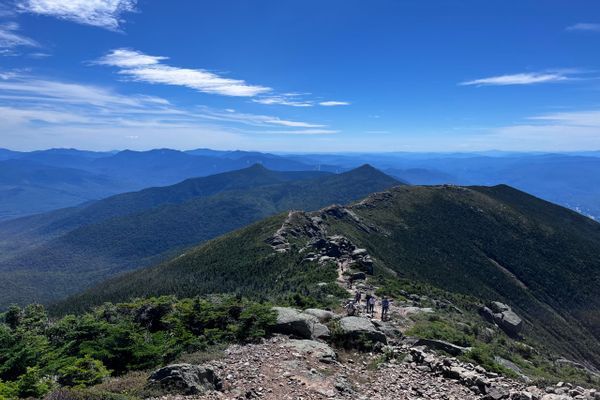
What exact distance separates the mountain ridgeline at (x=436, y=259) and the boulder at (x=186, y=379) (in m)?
39.4

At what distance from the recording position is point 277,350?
2112 cm

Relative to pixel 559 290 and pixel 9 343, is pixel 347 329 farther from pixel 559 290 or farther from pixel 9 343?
pixel 559 290

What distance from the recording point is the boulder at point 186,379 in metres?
15.7

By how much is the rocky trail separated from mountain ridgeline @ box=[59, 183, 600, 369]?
31.4 metres

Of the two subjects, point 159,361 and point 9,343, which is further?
point 9,343

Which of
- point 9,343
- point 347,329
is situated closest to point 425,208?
point 347,329

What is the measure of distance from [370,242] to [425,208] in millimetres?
53213

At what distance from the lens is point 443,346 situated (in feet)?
79.8

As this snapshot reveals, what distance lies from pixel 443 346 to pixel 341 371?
8.02 m

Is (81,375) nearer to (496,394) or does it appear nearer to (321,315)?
(321,315)

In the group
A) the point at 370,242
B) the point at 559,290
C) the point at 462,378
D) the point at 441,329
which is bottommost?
the point at 559,290

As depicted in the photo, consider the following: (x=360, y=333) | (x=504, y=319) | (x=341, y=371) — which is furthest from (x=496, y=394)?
(x=504, y=319)

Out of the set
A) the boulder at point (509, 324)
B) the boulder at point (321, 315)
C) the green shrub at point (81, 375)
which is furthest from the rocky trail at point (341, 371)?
the boulder at point (509, 324)

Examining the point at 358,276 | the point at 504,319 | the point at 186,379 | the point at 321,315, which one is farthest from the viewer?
the point at 358,276
